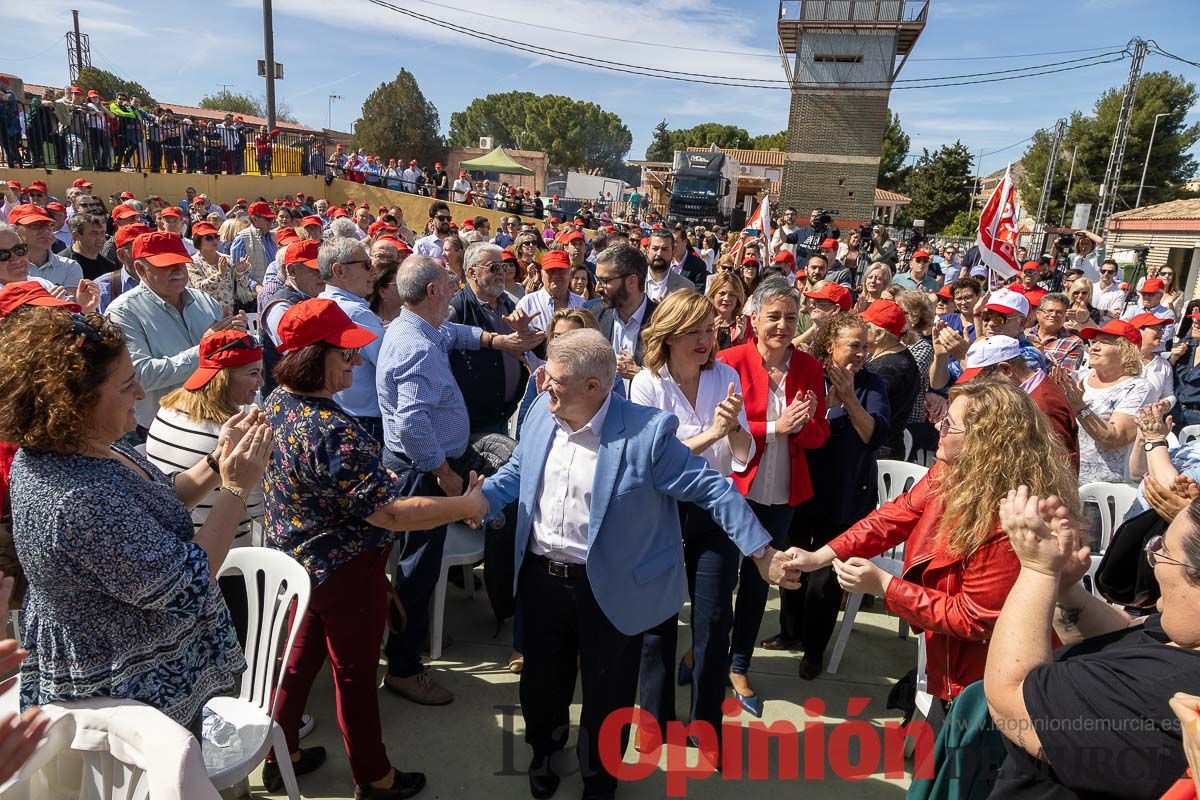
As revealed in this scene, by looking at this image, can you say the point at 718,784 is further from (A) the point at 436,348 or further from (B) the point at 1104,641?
(A) the point at 436,348

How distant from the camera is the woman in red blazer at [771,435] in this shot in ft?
11.0

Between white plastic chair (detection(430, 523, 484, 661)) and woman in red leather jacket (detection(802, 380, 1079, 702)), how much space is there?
2.04 metres

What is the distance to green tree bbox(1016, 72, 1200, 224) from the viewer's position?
3688 cm

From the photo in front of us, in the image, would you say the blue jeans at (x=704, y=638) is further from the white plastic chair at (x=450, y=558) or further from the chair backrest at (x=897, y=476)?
the chair backrest at (x=897, y=476)

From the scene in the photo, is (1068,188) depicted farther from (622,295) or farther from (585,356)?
(585,356)

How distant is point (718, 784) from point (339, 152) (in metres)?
27.2

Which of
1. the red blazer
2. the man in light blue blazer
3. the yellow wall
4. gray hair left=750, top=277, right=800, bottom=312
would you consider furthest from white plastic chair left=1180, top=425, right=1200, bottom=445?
the yellow wall

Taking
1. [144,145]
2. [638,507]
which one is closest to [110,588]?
[638,507]

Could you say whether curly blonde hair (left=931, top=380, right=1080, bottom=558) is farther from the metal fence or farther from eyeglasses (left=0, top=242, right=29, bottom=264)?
the metal fence

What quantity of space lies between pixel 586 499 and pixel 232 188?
19642 mm

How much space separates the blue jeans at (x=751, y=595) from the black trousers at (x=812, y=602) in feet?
0.80

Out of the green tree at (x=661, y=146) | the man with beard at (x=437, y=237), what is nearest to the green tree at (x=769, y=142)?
the green tree at (x=661, y=146)

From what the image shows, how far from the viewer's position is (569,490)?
2533 millimetres

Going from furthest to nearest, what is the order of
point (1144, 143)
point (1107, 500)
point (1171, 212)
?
point (1144, 143) → point (1171, 212) → point (1107, 500)
